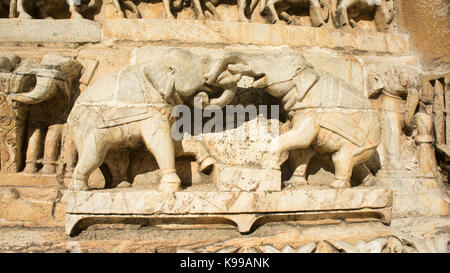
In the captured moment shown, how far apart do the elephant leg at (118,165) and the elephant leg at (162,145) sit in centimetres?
53

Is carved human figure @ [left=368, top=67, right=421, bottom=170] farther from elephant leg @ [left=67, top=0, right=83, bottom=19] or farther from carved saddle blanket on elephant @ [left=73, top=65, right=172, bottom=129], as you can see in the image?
elephant leg @ [left=67, top=0, right=83, bottom=19]

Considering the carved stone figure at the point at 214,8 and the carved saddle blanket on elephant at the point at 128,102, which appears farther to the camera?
the carved stone figure at the point at 214,8

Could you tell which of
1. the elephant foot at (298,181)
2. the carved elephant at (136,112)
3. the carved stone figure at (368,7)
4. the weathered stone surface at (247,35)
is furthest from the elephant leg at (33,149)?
the carved stone figure at (368,7)

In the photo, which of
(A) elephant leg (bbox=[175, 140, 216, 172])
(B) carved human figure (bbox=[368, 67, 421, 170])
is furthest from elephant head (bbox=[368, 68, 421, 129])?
(A) elephant leg (bbox=[175, 140, 216, 172])

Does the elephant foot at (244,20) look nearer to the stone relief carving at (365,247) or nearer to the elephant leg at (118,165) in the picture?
the elephant leg at (118,165)

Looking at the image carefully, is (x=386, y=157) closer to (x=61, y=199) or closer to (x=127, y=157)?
(x=127, y=157)

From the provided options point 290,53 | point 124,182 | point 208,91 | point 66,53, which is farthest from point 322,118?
point 66,53

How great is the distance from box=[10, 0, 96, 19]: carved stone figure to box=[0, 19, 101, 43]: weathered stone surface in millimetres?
149

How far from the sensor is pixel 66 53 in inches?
138

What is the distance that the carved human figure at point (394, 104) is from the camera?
3.66 m

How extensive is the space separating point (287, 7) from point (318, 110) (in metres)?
1.93

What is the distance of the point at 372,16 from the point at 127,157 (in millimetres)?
3924

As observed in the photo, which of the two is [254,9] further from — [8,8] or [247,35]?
[8,8]

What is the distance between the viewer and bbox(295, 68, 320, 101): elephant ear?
2.97 m
